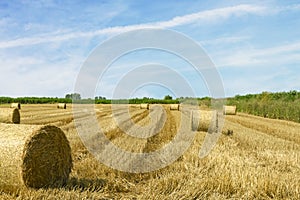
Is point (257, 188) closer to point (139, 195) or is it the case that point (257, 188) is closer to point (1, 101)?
point (139, 195)

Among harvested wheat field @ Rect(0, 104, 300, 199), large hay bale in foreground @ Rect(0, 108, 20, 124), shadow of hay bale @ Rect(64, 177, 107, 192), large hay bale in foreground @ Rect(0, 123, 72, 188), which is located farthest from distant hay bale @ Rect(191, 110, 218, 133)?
shadow of hay bale @ Rect(64, 177, 107, 192)

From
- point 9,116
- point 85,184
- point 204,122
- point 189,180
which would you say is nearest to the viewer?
point 85,184

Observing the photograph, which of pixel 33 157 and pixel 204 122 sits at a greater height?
pixel 204 122

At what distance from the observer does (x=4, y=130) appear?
23.5 ft

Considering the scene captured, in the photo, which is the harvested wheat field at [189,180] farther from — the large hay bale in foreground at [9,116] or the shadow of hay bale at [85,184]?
the large hay bale in foreground at [9,116]

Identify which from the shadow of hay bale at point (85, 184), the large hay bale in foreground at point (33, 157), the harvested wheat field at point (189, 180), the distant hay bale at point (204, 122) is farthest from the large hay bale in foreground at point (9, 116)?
the shadow of hay bale at point (85, 184)

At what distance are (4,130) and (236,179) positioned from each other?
4.33 metres

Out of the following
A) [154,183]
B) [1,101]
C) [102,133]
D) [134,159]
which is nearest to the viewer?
[154,183]

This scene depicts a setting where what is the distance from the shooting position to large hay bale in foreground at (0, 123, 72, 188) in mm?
6277

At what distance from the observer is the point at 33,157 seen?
643 cm

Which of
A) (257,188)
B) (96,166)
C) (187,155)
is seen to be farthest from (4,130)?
(257,188)

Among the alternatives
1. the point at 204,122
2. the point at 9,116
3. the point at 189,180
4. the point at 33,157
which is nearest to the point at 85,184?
the point at 33,157

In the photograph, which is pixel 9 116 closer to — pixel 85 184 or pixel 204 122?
pixel 204 122

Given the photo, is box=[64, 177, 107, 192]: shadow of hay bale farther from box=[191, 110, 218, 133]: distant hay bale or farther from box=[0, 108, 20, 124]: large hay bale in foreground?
box=[0, 108, 20, 124]: large hay bale in foreground
